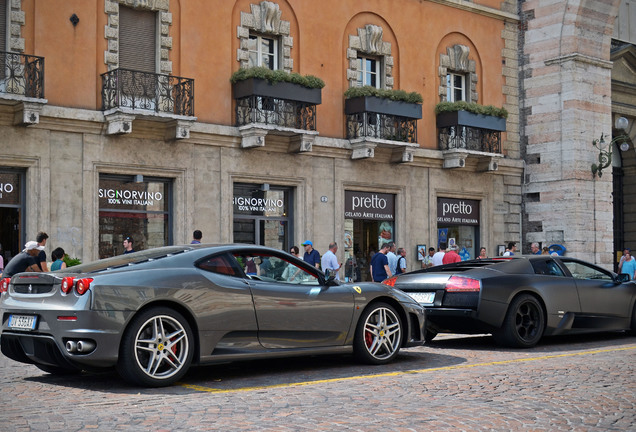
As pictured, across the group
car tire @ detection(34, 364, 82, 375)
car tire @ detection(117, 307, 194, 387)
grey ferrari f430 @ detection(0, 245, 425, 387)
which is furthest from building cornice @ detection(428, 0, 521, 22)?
car tire @ detection(117, 307, 194, 387)

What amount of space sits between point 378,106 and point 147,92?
668 cm

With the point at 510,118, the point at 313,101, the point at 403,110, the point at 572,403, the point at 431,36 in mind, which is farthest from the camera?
the point at 510,118

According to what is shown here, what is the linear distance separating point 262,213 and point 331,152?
8.74ft

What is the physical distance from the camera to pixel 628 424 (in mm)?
6570

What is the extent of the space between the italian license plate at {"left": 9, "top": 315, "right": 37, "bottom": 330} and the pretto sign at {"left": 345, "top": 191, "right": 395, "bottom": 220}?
16084mm

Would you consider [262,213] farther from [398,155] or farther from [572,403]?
[572,403]

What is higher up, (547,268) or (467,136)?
(467,136)

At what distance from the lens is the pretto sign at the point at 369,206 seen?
80.3ft

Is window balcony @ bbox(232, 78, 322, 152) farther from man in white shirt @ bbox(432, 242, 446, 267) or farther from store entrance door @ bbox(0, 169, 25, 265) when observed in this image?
store entrance door @ bbox(0, 169, 25, 265)

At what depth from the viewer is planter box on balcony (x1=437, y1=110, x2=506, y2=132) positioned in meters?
26.1

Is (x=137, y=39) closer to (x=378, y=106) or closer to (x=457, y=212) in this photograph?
(x=378, y=106)

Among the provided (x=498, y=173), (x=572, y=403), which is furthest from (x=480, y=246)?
(x=572, y=403)

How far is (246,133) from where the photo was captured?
21.6 metres

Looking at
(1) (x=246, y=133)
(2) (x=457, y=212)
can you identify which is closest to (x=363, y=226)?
(2) (x=457, y=212)
